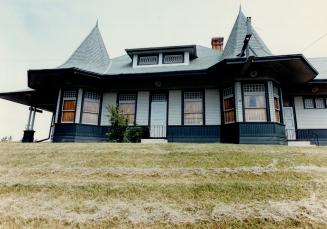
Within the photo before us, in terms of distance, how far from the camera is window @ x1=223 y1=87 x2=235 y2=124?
12.0m

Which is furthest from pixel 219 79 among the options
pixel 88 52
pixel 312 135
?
pixel 88 52

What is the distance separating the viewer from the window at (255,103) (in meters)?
11.5

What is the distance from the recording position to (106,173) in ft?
22.0

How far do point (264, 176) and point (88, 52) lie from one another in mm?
12998

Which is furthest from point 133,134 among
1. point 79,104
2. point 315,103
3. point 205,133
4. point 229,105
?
point 315,103

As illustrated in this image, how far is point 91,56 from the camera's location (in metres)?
15.1

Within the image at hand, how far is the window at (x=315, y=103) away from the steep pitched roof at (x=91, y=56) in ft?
40.1

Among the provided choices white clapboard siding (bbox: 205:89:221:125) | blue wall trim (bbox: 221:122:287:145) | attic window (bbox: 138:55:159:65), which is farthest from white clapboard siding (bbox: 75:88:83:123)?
blue wall trim (bbox: 221:122:287:145)

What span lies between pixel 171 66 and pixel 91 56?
518 cm

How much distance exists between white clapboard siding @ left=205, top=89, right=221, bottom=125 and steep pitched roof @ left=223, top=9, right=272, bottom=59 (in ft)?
7.29

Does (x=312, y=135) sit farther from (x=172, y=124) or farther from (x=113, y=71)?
(x=113, y=71)

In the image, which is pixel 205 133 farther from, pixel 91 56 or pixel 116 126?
pixel 91 56

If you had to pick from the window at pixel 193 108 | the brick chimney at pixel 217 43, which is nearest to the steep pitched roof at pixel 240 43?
the window at pixel 193 108

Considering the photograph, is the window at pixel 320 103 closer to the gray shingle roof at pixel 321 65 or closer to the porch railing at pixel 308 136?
the gray shingle roof at pixel 321 65
